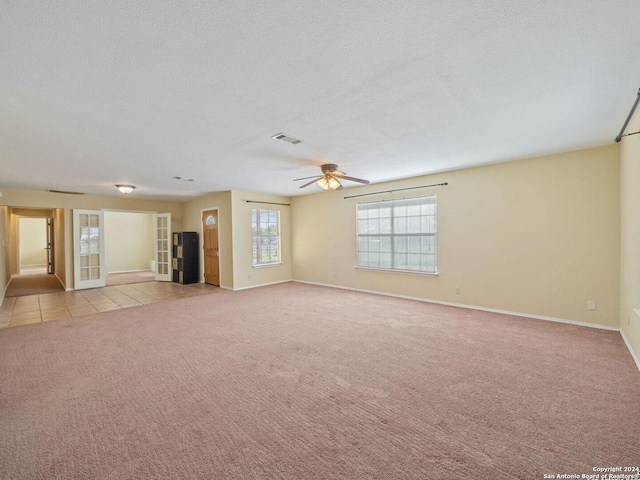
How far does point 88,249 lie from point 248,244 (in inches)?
177

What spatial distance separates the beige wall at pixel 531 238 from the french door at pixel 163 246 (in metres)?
6.80

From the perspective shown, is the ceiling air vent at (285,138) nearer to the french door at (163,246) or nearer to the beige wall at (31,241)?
the french door at (163,246)

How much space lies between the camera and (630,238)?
3.10m

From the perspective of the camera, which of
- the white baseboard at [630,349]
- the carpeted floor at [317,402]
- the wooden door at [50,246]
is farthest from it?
the wooden door at [50,246]

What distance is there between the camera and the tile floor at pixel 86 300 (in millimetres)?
4859

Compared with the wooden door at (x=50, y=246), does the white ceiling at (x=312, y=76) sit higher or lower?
higher

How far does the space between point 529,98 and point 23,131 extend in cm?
512

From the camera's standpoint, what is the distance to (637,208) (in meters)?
2.80

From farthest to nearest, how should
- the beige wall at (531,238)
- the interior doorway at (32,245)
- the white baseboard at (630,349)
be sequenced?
the interior doorway at (32,245)
the beige wall at (531,238)
the white baseboard at (630,349)

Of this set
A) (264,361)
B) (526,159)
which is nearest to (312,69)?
(264,361)

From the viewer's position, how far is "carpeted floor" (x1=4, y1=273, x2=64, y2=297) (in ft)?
22.8

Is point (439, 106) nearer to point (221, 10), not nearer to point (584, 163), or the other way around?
point (221, 10)

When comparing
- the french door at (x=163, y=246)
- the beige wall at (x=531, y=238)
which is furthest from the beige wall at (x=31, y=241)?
the beige wall at (x=531, y=238)
